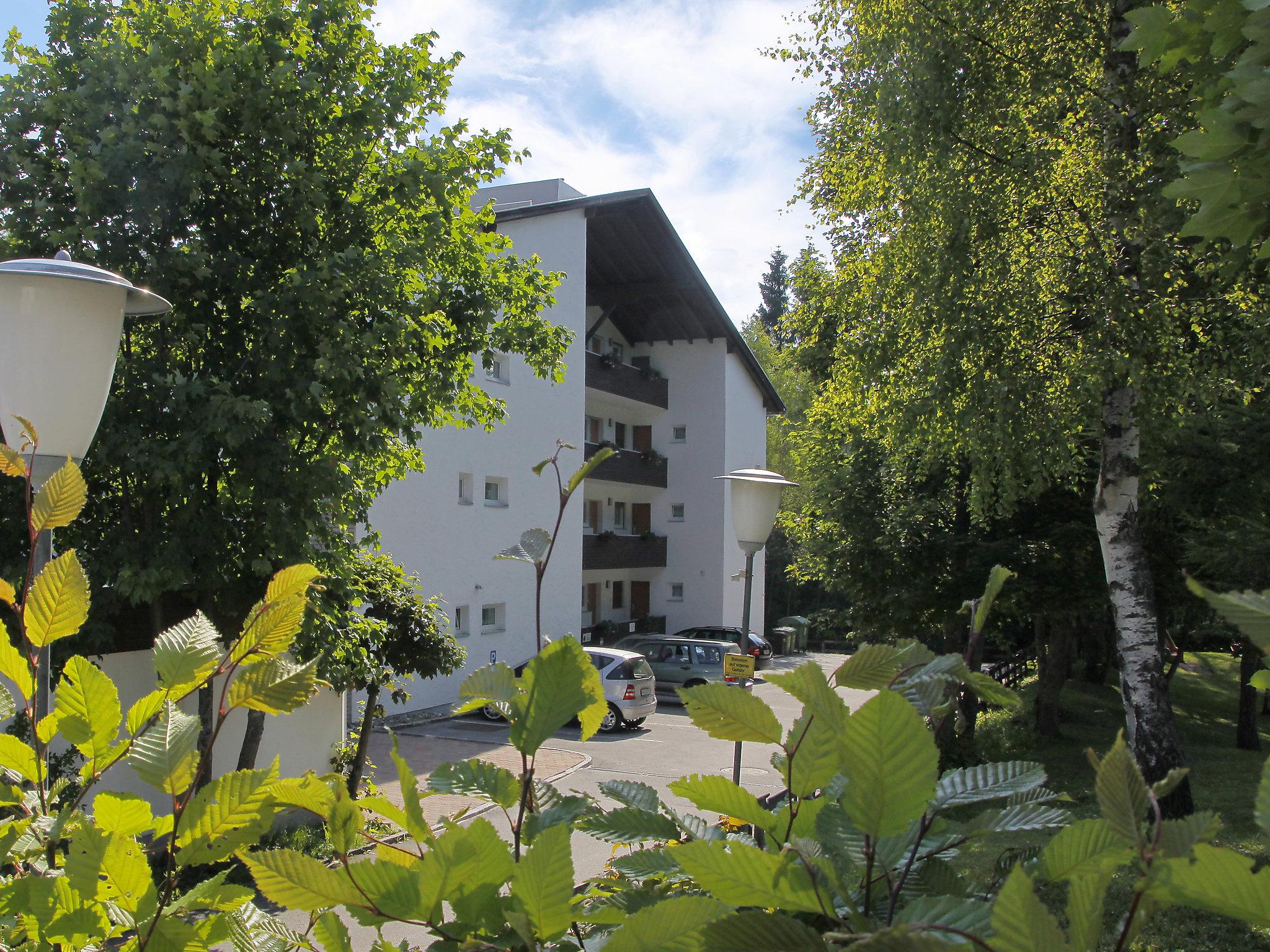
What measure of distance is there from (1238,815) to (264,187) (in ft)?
34.5

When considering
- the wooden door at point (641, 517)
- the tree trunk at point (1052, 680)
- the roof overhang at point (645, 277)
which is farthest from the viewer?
the wooden door at point (641, 517)

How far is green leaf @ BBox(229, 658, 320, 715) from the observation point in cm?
107

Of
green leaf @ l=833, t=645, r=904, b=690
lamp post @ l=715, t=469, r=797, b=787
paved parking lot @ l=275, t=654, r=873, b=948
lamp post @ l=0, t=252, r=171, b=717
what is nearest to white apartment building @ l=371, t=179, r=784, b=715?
paved parking lot @ l=275, t=654, r=873, b=948

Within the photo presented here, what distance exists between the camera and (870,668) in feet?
3.26

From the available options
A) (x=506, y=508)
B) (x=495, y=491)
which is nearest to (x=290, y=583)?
(x=506, y=508)

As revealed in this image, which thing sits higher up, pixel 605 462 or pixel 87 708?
pixel 605 462

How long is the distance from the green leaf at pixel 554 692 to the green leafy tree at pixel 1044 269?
28.4 feet

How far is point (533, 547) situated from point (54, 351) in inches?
87.5

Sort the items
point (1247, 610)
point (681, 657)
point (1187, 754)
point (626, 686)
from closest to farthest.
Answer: point (1247, 610), point (1187, 754), point (626, 686), point (681, 657)

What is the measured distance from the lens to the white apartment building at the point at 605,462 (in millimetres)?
20141

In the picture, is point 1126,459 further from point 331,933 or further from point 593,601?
point 593,601

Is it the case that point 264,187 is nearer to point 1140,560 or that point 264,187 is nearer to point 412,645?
point 412,645

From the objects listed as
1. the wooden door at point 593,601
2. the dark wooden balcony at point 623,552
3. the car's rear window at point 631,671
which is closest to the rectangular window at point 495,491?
the dark wooden balcony at point 623,552

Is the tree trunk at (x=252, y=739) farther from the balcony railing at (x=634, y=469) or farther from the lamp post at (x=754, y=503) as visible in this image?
the balcony railing at (x=634, y=469)
